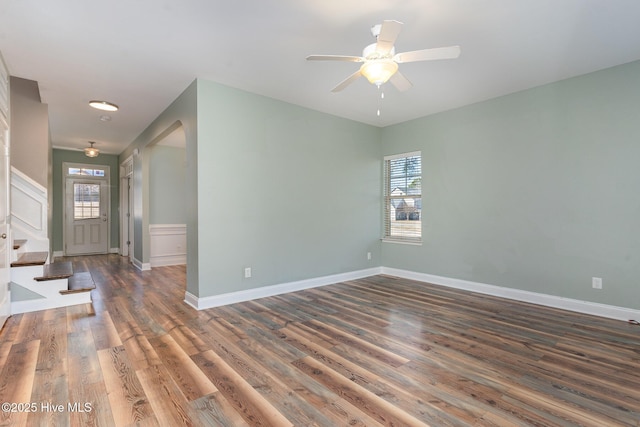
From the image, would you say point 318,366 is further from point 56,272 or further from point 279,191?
point 56,272

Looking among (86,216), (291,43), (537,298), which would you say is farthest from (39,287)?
(537,298)

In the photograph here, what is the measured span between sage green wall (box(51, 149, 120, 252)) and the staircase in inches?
179

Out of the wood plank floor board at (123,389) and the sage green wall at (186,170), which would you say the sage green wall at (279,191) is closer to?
the sage green wall at (186,170)

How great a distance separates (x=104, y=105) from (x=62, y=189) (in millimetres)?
4734

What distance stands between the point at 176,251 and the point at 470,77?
19.7 ft

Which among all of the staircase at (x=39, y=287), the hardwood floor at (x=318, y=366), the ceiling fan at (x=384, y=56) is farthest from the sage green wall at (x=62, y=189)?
the ceiling fan at (x=384, y=56)

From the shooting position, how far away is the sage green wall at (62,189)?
25.0 feet

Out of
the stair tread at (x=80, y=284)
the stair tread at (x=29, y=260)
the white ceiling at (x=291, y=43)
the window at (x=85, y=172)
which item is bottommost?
the stair tread at (x=80, y=284)

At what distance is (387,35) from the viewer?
206 centimetres

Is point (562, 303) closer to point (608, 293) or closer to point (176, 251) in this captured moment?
point (608, 293)

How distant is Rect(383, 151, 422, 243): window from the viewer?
519 cm

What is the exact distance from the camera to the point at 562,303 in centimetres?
364

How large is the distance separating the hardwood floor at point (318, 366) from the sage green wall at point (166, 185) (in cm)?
290

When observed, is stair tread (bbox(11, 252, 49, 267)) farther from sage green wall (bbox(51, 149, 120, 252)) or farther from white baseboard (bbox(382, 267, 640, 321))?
white baseboard (bbox(382, 267, 640, 321))
